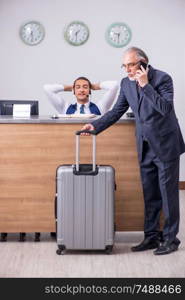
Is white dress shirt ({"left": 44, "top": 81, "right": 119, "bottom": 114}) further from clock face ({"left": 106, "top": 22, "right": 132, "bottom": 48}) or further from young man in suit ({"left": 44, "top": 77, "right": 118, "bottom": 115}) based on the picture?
clock face ({"left": 106, "top": 22, "right": 132, "bottom": 48})

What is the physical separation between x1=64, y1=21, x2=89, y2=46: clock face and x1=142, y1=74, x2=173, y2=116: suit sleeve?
10.2 feet

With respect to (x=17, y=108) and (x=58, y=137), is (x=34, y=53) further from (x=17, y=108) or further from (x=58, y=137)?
(x=58, y=137)

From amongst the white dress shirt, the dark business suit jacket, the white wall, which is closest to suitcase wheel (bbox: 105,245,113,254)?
the dark business suit jacket

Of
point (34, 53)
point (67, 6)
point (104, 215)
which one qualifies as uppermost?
point (67, 6)

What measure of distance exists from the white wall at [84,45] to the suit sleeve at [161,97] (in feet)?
9.96

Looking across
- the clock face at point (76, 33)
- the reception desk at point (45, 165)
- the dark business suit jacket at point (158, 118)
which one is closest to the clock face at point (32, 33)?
the clock face at point (76, 33)

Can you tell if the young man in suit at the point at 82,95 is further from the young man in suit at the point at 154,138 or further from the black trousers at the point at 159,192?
the black trousers at the point at 159,192

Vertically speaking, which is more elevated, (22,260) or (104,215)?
(104,215)

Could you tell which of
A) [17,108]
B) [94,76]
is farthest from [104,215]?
[94,76]

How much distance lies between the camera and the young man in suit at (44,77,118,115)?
18.5 feet

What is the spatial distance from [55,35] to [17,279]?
13.0 feet

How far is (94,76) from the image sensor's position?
730 centimetres

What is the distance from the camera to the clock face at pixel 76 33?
284 inches

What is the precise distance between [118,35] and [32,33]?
3.13ft
